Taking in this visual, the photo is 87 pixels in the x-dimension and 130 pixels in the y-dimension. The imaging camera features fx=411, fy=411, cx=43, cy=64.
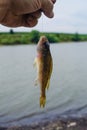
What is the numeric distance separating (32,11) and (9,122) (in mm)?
13937

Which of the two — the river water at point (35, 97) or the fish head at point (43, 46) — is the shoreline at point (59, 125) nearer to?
the river water at point (35, 97)

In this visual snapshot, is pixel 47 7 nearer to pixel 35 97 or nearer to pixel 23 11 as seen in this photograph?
pixel 23 11

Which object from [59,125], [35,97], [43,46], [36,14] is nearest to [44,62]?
[43,46]

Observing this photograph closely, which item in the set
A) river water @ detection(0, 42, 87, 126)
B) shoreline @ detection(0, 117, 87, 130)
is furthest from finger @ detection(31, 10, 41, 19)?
river water @ detection(0, 42, 87, 126)

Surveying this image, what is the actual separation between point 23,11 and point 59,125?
1164cm

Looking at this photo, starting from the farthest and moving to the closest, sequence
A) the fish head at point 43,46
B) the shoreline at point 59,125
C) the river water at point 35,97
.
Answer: the river water at point 35,97
the shoreline at point 59,125
the fish head at point 43,46

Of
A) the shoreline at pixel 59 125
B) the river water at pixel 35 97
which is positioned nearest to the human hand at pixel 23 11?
the shoreline at pixel 59 125

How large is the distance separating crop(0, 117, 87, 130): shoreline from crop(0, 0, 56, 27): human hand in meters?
10.5

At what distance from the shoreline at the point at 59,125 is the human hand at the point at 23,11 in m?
10.5

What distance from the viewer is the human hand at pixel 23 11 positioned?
304 centimetres

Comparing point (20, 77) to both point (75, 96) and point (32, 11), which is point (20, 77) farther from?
point (32, 11)

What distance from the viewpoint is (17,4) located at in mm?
3051

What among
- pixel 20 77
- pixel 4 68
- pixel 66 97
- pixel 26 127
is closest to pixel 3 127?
pixel 26 127

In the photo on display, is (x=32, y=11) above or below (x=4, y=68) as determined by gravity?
above
